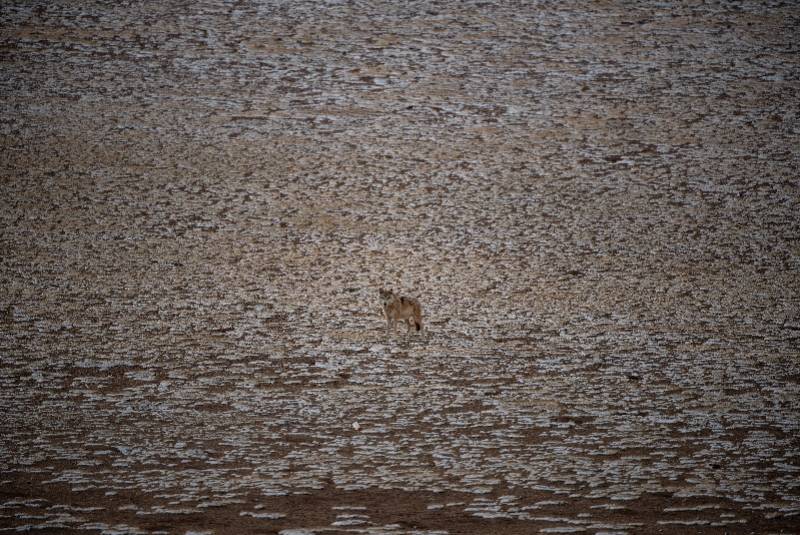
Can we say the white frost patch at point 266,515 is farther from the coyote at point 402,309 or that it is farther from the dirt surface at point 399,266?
the coyote at point 402,309

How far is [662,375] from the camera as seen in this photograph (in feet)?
12.7

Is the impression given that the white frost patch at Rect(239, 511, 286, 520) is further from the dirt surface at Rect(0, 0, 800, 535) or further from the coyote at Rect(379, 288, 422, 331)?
the coyote at Rect(379, 288, 422, 331)

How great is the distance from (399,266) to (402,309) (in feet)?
Answer: 1.88

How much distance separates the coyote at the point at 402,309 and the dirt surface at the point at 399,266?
0.25 feet

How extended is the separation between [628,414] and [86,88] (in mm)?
4278

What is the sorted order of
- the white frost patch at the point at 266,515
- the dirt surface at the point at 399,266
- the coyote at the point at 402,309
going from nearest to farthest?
the white frost patch at the point at 266,515 → the dirt surface at the point at 399,266 → the coyote at the point at 402,309

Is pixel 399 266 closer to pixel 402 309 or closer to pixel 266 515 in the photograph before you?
pixel 402 309

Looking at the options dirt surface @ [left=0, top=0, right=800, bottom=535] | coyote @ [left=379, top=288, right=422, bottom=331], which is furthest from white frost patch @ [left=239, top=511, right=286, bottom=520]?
coyote @ [left=379, top=288, right=422, bottom=331]

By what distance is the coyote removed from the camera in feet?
13.6

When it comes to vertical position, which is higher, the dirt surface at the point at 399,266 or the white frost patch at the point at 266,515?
the dirt surface at the point at 399,266

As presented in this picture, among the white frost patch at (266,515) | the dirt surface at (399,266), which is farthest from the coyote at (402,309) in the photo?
the white frost patch at (266,515)

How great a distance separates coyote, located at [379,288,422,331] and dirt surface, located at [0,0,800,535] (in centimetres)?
7

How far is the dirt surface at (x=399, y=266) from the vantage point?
3.14 meters

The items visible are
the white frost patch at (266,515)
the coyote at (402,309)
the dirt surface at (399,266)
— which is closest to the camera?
the white frost patch at (266,515)
